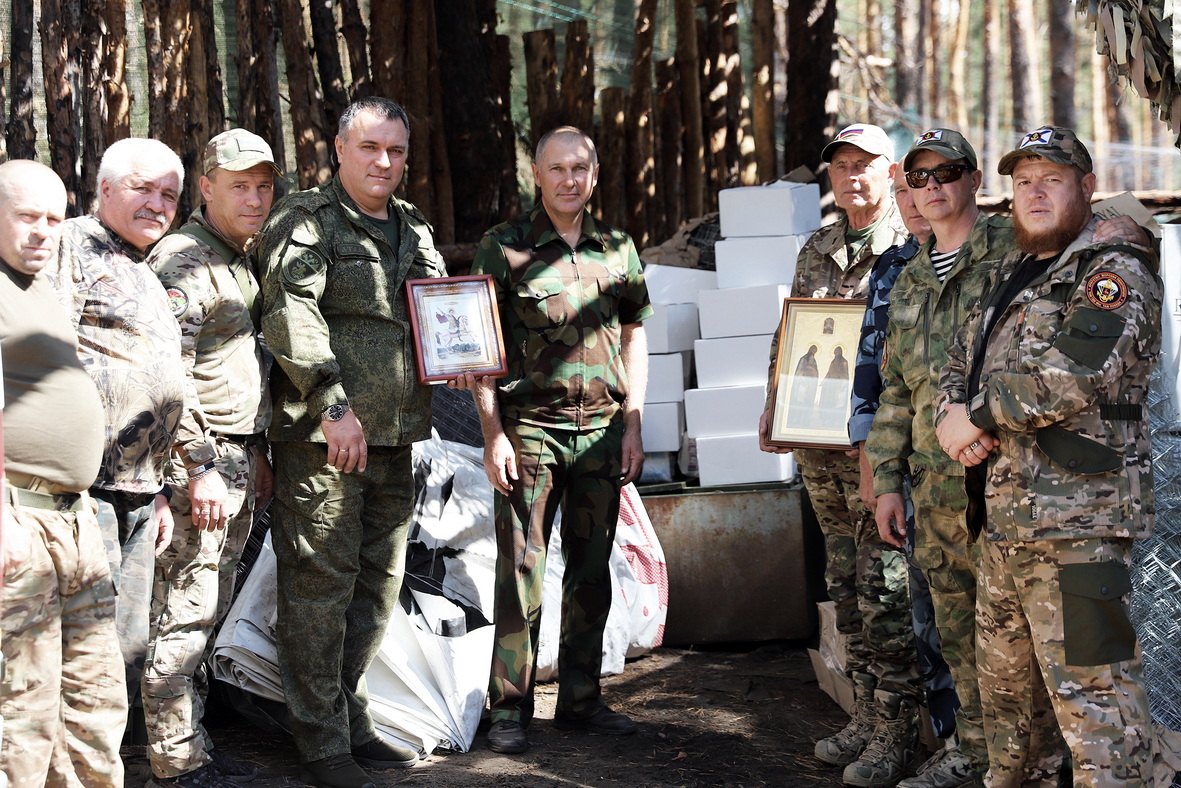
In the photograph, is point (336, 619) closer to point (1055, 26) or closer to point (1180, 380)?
point (1180, 380)

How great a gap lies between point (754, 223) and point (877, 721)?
3.05 metres

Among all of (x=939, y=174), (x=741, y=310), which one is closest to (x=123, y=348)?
(x=939, y=174)

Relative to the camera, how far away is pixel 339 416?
4180 millimetres

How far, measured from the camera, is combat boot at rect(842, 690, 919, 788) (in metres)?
4.31

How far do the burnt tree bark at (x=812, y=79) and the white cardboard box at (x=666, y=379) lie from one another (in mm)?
2612

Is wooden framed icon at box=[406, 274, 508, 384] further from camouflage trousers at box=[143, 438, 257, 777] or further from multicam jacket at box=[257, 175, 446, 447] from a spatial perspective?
camouflage trousers at box=[143, 438, 257, 777]

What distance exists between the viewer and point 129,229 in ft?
12.0

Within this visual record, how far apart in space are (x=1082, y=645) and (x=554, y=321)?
7.84 ft

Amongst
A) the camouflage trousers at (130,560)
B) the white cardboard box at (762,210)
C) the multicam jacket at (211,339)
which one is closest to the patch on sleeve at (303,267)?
the multicam jacket at (211,339)

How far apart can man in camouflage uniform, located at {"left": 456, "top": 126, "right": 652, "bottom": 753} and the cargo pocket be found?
6.73 ft

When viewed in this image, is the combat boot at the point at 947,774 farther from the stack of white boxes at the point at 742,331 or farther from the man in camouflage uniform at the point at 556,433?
the stack of white boxes at the point at 742,331

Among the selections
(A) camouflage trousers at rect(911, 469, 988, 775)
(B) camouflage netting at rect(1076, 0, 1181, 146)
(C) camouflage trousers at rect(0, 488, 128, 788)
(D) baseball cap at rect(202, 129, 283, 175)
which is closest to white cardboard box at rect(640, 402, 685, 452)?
(A) camouflage trousers at rect(911, 469, 988, 775)

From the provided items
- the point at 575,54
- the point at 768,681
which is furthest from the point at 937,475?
the point at 575,54

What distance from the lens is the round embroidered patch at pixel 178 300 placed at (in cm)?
390
